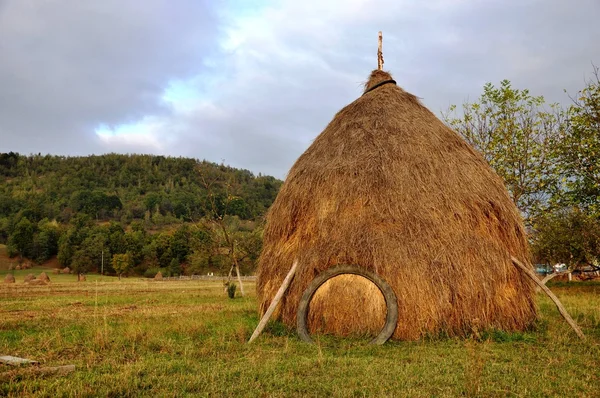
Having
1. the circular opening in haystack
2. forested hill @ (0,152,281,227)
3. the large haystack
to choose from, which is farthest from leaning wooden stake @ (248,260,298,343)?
forested hill @ (0,152,281,227)

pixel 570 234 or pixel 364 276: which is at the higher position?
pixel 570 234

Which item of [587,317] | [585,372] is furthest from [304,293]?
[587,317]

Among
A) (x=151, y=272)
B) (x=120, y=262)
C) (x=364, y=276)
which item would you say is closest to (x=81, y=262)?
(x=120, y=262)

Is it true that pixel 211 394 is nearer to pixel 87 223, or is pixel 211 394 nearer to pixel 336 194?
pixel 336 194

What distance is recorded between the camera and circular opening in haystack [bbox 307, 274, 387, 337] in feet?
32.2

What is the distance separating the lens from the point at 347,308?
393 inches

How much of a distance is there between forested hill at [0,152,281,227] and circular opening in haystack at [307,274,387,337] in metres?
64.6

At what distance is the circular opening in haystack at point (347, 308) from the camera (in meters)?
9.82

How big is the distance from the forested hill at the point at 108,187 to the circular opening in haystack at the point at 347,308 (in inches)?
2544

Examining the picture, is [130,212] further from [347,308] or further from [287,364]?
[287,364]

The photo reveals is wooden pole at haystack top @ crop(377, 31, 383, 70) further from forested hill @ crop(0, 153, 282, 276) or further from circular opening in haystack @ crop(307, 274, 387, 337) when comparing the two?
forested hill @ crop(0, 153, 282, 276)

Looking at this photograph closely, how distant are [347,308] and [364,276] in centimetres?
104

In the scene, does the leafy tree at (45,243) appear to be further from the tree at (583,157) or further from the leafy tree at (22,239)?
the tree at (583,157)

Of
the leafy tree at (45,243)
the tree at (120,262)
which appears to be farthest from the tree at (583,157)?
the leafy tree at (45,243)
